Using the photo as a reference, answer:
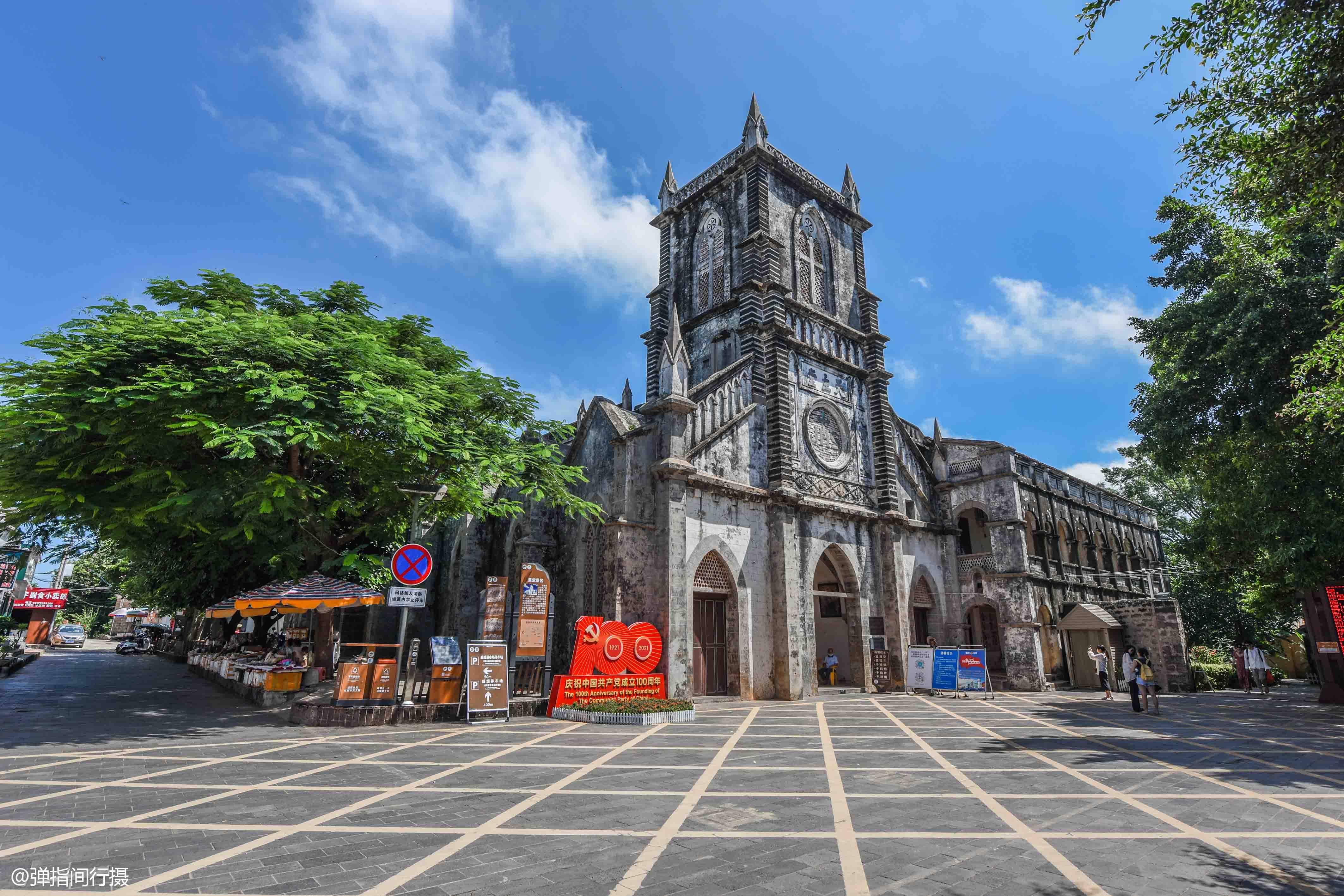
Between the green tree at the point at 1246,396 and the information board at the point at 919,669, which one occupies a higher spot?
the green tree at the point at 1246,396

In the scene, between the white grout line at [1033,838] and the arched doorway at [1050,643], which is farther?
the arched doorway at [1050,643]

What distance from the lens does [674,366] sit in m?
19.5

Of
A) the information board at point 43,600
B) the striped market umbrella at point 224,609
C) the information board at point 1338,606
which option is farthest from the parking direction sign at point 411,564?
the information board at point 43,600

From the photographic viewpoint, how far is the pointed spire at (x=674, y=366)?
19.3 m

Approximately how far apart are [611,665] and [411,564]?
592cm

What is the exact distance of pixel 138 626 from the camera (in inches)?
2046

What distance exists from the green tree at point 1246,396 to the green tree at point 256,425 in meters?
16.5

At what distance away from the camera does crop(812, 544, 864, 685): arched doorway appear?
23.1m

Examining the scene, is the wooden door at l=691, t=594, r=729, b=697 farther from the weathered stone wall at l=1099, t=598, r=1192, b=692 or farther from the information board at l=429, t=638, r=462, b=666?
the weathered stone wall at l=1099, t=598, r=1192, b=692

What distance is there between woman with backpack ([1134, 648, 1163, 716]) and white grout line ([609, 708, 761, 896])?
13.1 meters

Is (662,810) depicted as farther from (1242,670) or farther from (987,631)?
(1242,670)

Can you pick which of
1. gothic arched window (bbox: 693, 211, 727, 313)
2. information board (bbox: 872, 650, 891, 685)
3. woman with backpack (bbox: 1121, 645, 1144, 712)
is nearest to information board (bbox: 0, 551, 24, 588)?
gothic arched window (bbox: 693, 211, 727, 313)

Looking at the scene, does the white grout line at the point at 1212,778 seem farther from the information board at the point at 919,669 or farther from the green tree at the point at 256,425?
the green tree at the point at 256,425

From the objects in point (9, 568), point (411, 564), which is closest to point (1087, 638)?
point (411, 564)
